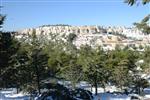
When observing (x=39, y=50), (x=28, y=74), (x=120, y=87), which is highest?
(x=39, y=50)

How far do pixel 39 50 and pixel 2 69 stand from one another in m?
11.6

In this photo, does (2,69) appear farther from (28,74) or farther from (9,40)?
(28,74)

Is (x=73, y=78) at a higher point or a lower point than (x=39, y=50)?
lower

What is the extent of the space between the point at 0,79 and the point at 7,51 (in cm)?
359

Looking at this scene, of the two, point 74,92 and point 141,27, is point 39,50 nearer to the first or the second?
point 74,92

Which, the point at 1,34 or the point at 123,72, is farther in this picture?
the point at 123,72

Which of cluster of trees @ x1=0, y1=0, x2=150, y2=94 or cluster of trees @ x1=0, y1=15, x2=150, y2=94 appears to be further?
cluster of trees @ x1=0, y1=15, x2=150, y2=94

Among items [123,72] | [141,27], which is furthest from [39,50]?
[141,27]

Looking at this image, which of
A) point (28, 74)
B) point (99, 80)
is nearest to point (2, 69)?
point (28, 74)

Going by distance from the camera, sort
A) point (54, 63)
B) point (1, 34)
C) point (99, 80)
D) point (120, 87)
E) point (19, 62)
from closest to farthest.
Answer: point (1, 34), point (19, 62), point (99, 80), point (120, 87), point (54, 63)

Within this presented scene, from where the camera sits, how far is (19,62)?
44.9m

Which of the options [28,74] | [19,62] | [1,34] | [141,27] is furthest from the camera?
[28,74]

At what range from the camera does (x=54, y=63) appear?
81.1 metres

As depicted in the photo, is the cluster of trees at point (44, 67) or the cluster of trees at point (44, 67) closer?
the cluster of trees at point (44, 67)
